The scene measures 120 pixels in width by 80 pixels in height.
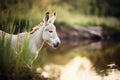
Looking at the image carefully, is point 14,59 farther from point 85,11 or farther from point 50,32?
point 85,11

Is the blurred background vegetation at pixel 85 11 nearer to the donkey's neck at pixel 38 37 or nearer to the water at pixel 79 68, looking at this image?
the water at pixel 79 68

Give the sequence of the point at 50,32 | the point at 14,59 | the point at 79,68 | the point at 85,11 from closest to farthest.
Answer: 1. the point at 14,59
2. the point at 50,32
3. the point at 79,68
4. the point at 85,11

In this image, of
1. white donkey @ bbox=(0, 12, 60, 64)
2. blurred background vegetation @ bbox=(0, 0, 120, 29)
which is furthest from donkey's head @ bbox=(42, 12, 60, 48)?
blurred background vegetation @ bbox=(0, 0, 120, 29)

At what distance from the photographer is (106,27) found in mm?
13242

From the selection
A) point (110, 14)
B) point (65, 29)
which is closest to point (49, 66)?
point (65, 29)

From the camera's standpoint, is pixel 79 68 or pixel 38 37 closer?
pixel 38 37

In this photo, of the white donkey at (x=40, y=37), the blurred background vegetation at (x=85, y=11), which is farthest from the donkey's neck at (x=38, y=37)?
the blurred background vegetation at (x=85, y=11)

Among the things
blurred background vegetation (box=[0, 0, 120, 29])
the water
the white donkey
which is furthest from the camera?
blurred background vegetation (box=[0, 0, 120, 29])

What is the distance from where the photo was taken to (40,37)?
187 inches

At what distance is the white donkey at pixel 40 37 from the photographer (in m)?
4.62

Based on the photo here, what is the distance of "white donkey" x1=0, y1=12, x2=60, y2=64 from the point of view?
462 cm

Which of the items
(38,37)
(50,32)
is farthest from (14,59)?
(50,32)

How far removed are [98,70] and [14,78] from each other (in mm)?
1704

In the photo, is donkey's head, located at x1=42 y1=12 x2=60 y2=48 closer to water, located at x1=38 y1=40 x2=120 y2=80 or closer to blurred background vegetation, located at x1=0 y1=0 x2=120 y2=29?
water, located at x1=38 y1=40 x2=120 y2=80
